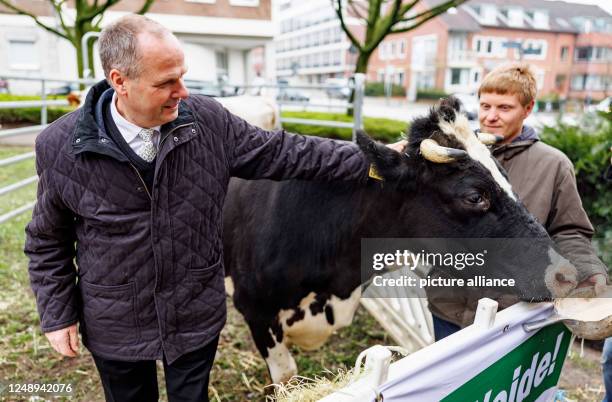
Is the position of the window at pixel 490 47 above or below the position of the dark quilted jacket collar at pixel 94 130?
above

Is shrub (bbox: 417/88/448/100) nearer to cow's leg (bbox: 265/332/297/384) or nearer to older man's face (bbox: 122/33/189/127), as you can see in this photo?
cow's leg (bbox: 265/332/297/384)

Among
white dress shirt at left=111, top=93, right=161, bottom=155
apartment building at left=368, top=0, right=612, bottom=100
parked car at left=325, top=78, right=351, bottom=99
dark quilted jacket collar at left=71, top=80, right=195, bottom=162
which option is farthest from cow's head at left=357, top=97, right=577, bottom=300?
apartment building at left=368, top=0, right=612, bottom=100

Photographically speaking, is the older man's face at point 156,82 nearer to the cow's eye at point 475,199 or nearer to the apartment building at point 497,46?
the cow's eye at point 475,199

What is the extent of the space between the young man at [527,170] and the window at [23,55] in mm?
27514

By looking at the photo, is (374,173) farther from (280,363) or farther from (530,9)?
(530,9)

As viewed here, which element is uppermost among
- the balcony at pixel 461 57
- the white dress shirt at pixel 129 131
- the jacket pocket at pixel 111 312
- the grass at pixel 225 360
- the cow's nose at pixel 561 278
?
the balcony at pixel 461 57

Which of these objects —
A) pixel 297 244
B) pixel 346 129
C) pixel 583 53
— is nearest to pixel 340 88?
pixel 297 244

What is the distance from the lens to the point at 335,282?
2727 mm

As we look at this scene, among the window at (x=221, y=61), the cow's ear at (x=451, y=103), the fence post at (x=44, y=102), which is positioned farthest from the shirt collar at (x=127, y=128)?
the window at (x=221, y=61)

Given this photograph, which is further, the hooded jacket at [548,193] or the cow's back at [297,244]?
the cow's back at [297,244]

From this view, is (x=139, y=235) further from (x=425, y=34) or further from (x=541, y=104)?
(x=425, y=34)

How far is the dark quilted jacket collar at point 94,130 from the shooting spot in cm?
165

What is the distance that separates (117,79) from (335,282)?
1619 mm

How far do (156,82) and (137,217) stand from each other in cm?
49
